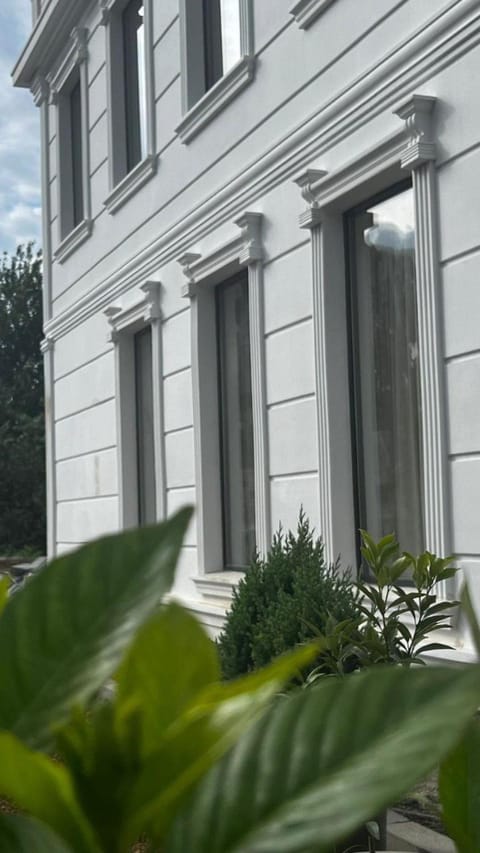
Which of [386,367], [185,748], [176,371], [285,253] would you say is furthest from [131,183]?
[185,748]

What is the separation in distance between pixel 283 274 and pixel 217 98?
69.9 inches

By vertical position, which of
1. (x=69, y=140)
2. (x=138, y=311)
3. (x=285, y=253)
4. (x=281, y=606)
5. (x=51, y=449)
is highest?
(x=69, y=140)

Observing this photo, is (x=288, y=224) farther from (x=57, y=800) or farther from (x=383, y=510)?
(x=57, y=800)

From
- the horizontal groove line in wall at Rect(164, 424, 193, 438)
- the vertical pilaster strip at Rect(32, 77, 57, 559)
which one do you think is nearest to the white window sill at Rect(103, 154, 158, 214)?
the horizontal groove line in wall at Rect(164, 424, 193, 438)

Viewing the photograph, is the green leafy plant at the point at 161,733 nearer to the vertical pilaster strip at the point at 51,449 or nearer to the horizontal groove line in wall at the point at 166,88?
the horizontal groove line in wall at the point at 166,88

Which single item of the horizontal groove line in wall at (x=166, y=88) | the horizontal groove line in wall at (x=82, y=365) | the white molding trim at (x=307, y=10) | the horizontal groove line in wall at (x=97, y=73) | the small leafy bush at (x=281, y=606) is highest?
the horizontal groove line in wall at (x=97, y=73)

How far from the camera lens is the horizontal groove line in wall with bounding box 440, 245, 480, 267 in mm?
5004

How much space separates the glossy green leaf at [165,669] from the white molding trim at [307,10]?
635 centimetres

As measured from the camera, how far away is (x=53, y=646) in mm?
448

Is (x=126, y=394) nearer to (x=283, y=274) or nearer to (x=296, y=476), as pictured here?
(x=283, y=274)

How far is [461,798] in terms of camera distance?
1.95ft

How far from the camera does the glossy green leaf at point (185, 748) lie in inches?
16.8

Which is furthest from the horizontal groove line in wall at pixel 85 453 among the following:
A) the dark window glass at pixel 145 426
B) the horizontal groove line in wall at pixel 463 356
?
the horizontal groove line in wall at pixel 463 356

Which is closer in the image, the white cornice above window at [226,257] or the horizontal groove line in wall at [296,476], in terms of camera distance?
the horizontal groove line in wall at [296,476]
